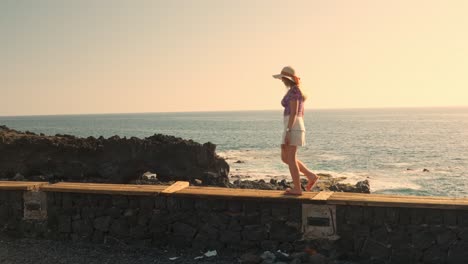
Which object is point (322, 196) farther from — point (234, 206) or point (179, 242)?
point (179, 242)

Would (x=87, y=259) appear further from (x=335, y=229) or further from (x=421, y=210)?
(x=421, y=210)

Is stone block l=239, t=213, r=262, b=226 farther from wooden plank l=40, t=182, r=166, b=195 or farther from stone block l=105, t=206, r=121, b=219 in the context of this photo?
stone block l=105, t=206, r=121, b=219

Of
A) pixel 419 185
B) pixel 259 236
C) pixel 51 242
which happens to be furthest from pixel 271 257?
pixel 419 185

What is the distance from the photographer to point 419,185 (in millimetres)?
33062

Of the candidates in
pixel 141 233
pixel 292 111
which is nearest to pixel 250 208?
pixel 292 111

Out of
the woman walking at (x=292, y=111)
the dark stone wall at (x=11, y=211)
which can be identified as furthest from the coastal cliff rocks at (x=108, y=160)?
the woman walking at (x=292, y=111)

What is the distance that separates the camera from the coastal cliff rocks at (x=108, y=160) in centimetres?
2612

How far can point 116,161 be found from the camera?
2681cm

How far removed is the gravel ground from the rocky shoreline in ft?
60.1

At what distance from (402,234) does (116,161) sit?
22172mm

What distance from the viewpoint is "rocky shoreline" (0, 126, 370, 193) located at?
2608 centimetres

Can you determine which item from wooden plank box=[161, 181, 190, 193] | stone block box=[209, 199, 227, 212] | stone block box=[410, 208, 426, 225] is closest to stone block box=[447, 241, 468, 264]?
stone block box=[410, 208, 426, 225]

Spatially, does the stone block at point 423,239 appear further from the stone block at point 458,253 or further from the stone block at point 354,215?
the stone block at point 354,215

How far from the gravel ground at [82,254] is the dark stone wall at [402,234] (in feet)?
5.42
